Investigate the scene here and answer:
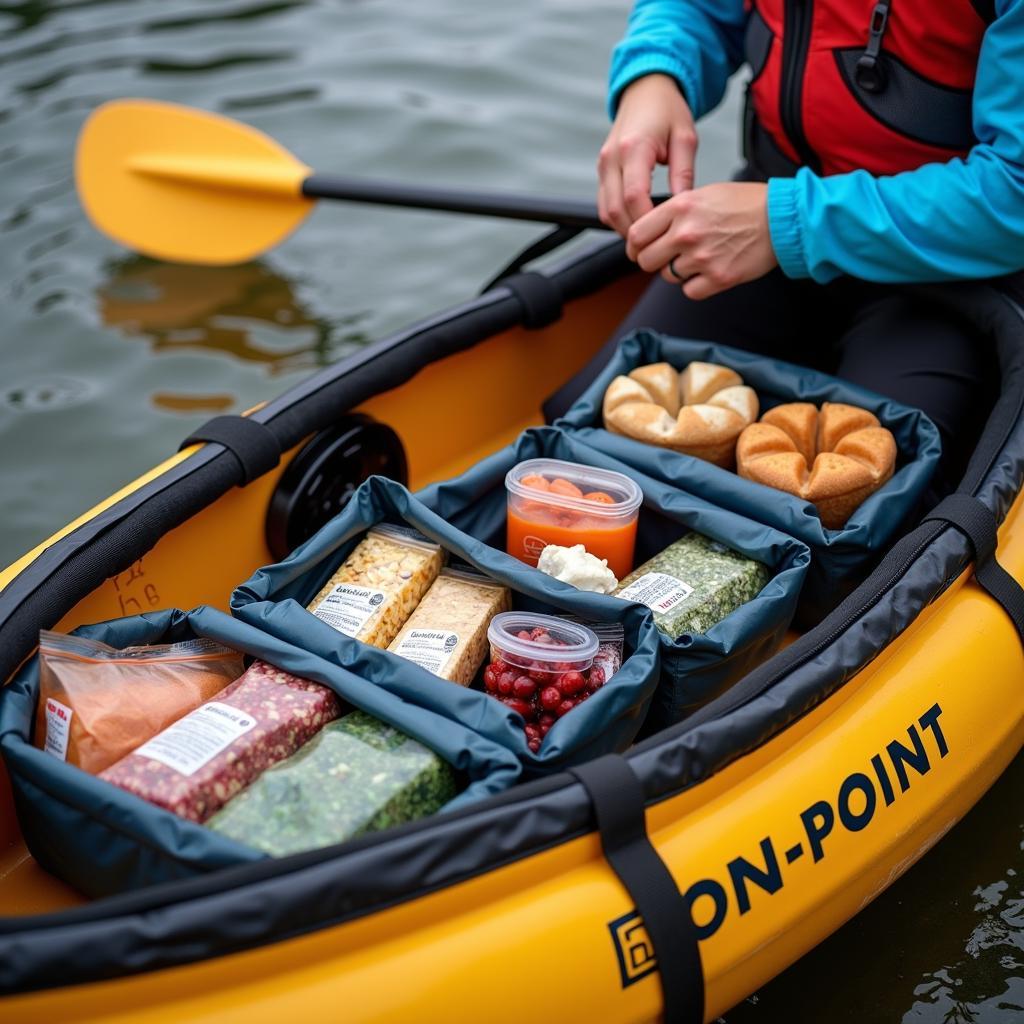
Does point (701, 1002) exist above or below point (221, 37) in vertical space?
below

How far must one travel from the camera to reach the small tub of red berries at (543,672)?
1388mm

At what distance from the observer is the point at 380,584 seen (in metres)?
1.54

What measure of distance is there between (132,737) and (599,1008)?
57cm

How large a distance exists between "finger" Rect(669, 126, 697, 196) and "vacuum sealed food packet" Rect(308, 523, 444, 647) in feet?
2.68

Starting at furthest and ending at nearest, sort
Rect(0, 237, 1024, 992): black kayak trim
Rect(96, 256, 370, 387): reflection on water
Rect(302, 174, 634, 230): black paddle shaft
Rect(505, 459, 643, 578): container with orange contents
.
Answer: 1. Rect(96, 256, 370, 387): reflection on water
2. Rect(302, 174, 634, 230): black paddle shaft
3. Rect(505, 459, 643, 578): container with orange contents
4. Rect(0, 237, 1024, 992): black kayak trim

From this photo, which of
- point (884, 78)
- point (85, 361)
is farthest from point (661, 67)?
point (85, 361)

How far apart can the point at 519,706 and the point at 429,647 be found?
0.13 m

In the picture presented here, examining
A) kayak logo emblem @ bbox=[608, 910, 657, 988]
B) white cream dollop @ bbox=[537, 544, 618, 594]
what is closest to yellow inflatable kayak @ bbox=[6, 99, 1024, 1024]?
kayak logo emblem @ bbox=[608, 910, 657, 988]

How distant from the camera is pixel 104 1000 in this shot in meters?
1.06

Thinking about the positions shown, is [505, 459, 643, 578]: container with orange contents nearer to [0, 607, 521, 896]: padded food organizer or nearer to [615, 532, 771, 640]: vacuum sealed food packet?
[615, 532, 771, 640]: vacuum sealed food packet

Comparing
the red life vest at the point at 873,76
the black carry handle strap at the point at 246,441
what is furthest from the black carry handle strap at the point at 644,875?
the red life vest at the point at 873,76

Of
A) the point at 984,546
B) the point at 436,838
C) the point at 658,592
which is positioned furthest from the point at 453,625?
the point at 984,546

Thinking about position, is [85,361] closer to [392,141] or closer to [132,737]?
[392,141]

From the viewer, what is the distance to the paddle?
3.01 meters
